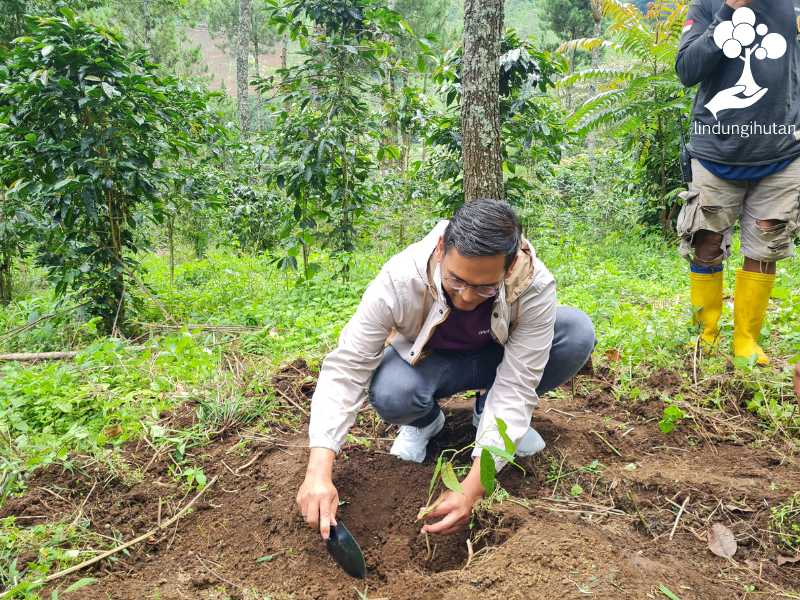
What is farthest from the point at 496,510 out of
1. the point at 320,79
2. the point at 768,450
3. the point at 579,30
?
the point at 579,30

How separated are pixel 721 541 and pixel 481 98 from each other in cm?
282

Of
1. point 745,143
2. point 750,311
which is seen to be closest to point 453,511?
point 750,311

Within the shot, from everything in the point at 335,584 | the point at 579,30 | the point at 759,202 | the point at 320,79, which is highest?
the point at 579,30

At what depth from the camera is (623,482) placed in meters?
1.91

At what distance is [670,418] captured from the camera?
7.09 feet

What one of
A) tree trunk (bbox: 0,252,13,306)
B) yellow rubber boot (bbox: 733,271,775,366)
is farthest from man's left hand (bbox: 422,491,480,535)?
tree trunk (bbox: 0,252,13,306)

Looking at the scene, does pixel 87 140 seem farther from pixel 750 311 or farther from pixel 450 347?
pixel 750 311

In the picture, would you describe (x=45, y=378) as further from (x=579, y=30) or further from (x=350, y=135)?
(x=579, y=30)

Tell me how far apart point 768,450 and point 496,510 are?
1.12m

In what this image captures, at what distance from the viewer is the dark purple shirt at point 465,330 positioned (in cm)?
185

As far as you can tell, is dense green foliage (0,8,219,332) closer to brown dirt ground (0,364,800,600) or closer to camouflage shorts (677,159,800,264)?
brown dirt ground (0,364,800,600)

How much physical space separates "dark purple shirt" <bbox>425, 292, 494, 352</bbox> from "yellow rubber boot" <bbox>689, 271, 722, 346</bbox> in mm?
1334

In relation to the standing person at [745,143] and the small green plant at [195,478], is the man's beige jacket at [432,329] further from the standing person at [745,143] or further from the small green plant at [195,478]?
the standing person at [745,143]

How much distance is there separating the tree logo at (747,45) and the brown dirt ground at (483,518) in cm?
140
